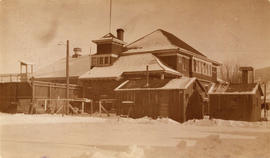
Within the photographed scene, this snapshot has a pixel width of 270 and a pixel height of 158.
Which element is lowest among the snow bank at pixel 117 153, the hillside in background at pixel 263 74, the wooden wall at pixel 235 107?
the snow bank at pixel 117 153

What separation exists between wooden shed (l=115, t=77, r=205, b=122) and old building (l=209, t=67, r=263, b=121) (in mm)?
446

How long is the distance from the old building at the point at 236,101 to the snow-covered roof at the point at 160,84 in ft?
3.47

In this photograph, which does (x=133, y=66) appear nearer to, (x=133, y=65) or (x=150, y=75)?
(x=133, y=65)

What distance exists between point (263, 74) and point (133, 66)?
462cm

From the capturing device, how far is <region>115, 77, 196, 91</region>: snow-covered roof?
10125 mm

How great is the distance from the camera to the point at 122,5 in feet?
22.1

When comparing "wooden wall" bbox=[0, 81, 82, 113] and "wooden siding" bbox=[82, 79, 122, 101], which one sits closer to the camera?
"wooden wall" bbox=[0, 81, 82, 113]

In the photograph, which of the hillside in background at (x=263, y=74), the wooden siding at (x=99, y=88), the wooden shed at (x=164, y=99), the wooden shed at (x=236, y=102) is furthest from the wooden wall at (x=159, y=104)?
the hillside in background at (x=263, y=74)

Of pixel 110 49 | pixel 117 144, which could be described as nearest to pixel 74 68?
pixel 110 49

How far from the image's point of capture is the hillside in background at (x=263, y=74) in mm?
6656

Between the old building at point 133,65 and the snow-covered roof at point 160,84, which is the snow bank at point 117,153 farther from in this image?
the snow-covered roof at point 160,84

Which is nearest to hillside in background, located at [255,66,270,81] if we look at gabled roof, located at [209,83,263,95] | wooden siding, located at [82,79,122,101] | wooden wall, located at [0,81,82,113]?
gabled roof, located at [209,83,263,95]

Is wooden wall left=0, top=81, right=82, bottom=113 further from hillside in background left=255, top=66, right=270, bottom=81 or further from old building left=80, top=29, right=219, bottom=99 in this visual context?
hillside in background left=255, top=66, right=270, bottom=81

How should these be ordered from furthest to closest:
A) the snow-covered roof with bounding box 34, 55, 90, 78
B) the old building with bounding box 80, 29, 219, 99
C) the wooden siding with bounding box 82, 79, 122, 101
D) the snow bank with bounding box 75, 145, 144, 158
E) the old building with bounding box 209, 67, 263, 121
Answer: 1. the snow-covered roof with bounding box 34, 55, 90, 78
2. the wooden siding with bounding box 82, 79, 122, 101
3. the old building with bounding box 80, 29, 219, 99
4. the old building with bounding box 209, 67, 263, 121
5. the snow bank with bounding box 75, 145, 144, 158
